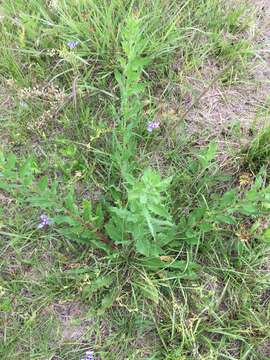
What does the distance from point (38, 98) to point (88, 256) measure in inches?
33.7

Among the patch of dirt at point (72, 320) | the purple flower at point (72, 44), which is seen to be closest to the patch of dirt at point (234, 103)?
the purple flower at point (72, 44)

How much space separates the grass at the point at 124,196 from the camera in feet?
6.77

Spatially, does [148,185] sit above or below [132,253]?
above

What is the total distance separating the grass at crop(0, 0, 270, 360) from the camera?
2.06 meters

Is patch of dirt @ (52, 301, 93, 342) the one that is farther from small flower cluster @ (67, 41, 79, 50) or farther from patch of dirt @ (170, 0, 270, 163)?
small flower cluster @ (67, 41, 79, 50)

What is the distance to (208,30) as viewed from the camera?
2576 mm

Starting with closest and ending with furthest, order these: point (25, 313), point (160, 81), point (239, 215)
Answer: point (25, 313)
point (239, 215)
point (160, 81)

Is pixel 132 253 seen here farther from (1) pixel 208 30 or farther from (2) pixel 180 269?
(1) pixel 208 30

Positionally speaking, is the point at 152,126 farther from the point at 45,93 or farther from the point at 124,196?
the point at 45,93

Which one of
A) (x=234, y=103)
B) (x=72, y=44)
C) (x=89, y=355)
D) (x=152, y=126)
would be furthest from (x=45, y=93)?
(x=89, y=355)

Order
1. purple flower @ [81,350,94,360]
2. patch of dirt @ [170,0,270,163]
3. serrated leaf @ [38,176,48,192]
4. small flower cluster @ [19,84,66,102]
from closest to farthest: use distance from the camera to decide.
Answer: serrated leaf @ [38,176,48,192], purple flower @ [81,350,94,360], small flower cluster @ [19,84,66,102], patch of dirt @ [170,0,270,163]

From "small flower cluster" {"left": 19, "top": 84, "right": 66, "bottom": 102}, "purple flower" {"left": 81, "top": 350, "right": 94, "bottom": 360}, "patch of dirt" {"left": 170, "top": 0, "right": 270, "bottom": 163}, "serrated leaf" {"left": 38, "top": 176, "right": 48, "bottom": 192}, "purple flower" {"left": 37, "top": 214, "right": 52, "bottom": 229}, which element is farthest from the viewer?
"patch of dirt" {"left": 170, "top": 0, "right": 270, "bottom": 163}

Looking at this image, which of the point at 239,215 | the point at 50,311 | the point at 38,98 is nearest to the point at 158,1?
the point at 38,98

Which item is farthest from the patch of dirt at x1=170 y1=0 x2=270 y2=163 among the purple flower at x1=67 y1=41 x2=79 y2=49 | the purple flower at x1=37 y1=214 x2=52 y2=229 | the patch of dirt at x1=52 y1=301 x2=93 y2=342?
the patch of dirt at x1=52 y1=301 x2=93 y2=342
